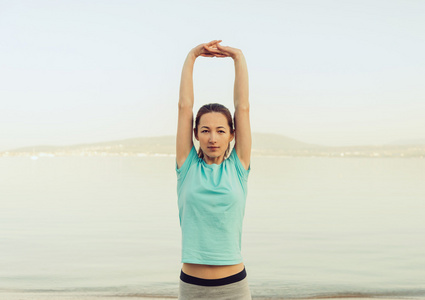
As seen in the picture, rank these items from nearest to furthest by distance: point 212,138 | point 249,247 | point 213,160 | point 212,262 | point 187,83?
point 212,262 → point 212,138 → point 213,160 → point 187,83 → point 249,247

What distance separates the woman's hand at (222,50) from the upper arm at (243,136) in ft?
1.20

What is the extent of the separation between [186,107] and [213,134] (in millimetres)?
305

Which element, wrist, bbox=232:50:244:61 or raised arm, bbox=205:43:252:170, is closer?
raised arm, bbox=205:43:252:170

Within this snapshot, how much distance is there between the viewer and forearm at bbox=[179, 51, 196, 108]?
336 centimetres

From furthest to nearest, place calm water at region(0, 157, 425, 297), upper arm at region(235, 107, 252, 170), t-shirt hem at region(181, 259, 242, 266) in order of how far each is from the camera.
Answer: calm water at region(0, 157, 425, 297) < upper arm at region(235, 107, 252, 170) < t-shirt hem at region(181, 259, 242, 266)

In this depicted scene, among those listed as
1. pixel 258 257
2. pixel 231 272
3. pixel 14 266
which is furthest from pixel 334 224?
pixel 231 272

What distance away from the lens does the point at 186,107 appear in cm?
335

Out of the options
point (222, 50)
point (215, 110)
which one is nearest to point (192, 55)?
point (222, 50)

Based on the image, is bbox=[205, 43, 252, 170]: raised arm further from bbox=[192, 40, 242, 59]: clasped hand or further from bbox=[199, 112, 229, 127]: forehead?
bbox=[199, 112, 229, 127]: forehead

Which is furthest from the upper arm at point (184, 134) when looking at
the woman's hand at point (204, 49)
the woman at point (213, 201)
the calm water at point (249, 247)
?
the calm water at point (249, 247)

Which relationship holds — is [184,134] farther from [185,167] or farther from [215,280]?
[215,280]

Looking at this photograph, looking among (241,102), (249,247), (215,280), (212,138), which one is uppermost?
(241,102)

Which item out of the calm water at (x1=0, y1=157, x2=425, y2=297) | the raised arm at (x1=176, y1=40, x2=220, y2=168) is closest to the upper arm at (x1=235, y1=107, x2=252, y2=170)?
the raised arm at (x1=176, y1=40, x2=220, y2=168)

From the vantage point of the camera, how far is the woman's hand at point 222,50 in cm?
340
